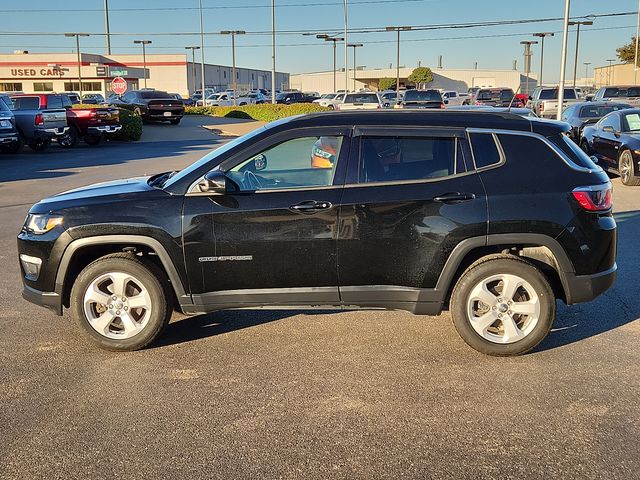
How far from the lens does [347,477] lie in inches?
135

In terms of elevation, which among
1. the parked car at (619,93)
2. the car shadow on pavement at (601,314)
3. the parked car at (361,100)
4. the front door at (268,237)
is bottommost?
the car shadow on pavement at (601,314)

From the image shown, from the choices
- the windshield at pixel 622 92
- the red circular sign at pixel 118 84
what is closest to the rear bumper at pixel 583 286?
the windshield at pixel 622 92

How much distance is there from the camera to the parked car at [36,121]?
75.5 ft

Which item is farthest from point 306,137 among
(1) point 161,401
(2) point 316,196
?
(1) point 161,401

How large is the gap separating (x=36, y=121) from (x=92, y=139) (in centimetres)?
348

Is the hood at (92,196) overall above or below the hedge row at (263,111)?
below

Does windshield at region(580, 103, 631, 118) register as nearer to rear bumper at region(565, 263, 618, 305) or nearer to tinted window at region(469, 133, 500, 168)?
rear bumper at region(565, 263, 618, 305)

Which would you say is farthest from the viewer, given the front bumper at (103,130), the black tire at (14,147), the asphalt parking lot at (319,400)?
the front bumper at (103,130)

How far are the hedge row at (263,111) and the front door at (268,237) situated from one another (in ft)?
103

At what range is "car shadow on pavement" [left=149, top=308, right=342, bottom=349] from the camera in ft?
18.1

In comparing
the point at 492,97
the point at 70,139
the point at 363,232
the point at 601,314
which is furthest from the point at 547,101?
the point at 363,232

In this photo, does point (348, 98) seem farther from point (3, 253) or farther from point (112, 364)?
point (112, 364)

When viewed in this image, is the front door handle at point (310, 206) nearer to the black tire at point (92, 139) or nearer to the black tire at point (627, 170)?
the black tire at point (627, 170)

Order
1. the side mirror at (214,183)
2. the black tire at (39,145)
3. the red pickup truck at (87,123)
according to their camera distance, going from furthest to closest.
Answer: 1. the red pickup truck at (87,123)
2. the black tire at (39,145)
3. the side mirror at (214,183)
